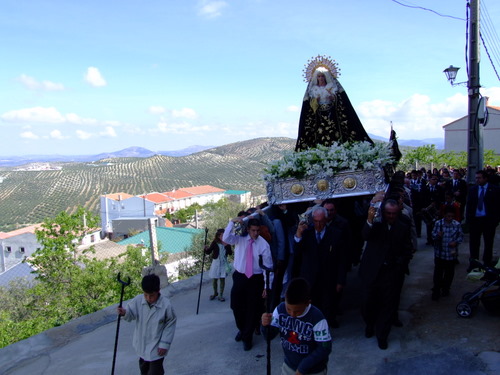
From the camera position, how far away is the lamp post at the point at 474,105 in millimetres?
9906

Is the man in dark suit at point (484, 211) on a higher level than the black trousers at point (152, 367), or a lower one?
higher

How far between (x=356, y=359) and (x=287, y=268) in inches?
61.8

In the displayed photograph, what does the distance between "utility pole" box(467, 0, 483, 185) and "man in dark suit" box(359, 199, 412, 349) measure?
574cm

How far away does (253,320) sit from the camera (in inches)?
225

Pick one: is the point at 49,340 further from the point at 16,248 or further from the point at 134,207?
the point at 134,207

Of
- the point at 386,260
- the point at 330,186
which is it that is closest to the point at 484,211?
the point at 330,186

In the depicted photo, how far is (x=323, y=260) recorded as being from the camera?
5527 millimetres

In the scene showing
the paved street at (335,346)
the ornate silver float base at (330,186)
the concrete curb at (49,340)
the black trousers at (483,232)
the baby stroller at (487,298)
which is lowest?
the concrete curb at (49,340)

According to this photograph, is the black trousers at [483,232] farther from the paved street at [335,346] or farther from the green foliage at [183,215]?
the green foliage at [183,215]

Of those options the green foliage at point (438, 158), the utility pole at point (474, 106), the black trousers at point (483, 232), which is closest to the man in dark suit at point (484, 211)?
the black trousers at point (483, 232)

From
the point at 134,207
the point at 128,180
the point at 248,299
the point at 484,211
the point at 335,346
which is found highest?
the point at 484,211

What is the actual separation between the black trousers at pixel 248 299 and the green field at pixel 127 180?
3003 inches

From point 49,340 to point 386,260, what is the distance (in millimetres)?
5341

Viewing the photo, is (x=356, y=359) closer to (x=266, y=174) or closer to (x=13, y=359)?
(x=266, y=174)
